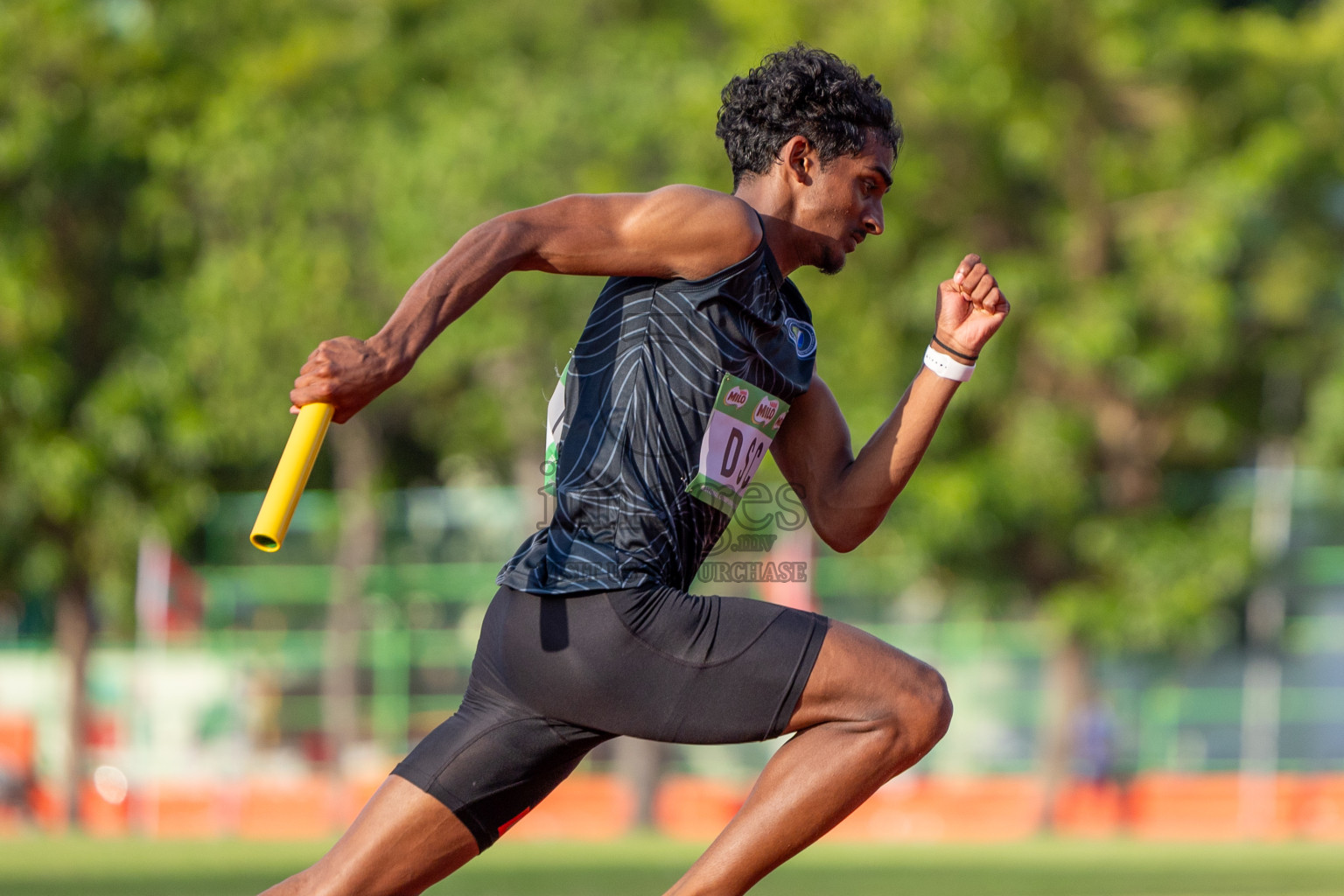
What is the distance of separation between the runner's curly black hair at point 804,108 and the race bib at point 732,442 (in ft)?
1.75

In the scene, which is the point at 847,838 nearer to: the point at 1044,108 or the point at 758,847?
the point at 1044,108

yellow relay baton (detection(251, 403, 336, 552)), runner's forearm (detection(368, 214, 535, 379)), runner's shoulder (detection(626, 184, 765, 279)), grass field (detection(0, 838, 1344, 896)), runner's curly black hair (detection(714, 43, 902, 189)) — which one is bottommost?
grass field (detection(0, 838, 1344, 896))

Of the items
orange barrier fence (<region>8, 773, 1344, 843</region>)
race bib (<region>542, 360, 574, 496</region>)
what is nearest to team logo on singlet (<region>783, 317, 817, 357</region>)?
race bib (<region>542, 360, 574, 496</region>)

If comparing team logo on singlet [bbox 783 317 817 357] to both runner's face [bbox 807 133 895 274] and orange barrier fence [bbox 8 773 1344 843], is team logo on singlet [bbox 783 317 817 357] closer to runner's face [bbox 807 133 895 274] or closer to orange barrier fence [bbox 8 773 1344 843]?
runner's face [bbox 807 133 895 274]

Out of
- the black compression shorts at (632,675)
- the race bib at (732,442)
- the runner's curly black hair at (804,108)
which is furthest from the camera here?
the runner's curly black hair at (804,108)

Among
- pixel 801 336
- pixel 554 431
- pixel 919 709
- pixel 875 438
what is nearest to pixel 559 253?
pixel 554 431

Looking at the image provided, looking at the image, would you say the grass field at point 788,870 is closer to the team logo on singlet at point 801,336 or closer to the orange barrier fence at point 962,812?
the orange barrier fence at point 962,812

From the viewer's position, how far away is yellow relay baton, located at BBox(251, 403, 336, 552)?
3.36 metres

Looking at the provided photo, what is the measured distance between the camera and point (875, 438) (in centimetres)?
442

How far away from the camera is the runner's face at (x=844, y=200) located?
163 inches

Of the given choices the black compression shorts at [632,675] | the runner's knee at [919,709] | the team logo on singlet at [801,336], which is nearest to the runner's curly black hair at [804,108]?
the team logo on singlet at [801,336]

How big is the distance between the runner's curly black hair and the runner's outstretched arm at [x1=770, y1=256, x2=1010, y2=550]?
0.41 m

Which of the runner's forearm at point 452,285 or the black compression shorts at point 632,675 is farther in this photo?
the black compression shorts at point 632,675

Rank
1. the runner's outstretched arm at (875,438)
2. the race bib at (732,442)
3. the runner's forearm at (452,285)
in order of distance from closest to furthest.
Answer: the runner's forearm at (452,285) → the race bib at (732,442) → the runner's outstretched arm at (875,438)
